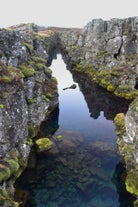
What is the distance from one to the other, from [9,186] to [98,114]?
40565 millimetres

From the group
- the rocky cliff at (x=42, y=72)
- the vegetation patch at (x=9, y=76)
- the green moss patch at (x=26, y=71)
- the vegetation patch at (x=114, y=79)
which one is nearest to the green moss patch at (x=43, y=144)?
the rocky cliff at (x=42, y=72)

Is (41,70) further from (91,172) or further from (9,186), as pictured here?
(9,186)

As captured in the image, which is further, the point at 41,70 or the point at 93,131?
the point at 41,70

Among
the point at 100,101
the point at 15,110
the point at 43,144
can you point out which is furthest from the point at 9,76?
the point at 100,101

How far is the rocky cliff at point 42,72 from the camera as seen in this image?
37156 mm

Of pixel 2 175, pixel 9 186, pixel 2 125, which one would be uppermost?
pixel 2 125

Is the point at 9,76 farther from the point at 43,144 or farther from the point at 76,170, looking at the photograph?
the point at 76,170

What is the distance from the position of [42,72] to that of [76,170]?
32026 millimetres

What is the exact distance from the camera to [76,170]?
4241cm

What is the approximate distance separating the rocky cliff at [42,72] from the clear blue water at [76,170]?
9.28ft

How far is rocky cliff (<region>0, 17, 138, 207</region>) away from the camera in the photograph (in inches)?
1463

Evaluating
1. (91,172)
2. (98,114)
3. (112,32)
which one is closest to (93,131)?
(98,114)

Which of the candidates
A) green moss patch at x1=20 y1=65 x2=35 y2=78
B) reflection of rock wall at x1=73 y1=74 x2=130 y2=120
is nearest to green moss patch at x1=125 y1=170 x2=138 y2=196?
green moss patch at x1=20 y1=65 x2=35 y2=78

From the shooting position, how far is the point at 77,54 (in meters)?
111
